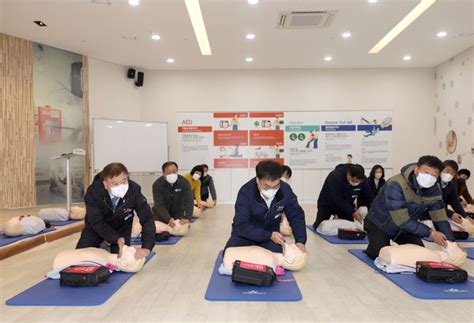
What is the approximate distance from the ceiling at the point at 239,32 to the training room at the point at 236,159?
49 millimetres

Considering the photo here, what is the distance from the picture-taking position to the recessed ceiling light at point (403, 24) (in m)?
5.39

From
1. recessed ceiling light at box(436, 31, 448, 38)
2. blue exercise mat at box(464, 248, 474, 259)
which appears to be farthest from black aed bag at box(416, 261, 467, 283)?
recessed ceiling light at box(436, 31, 448, 38)

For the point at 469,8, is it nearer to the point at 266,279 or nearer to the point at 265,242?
the point at 265,242

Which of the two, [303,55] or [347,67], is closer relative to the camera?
[303,55]

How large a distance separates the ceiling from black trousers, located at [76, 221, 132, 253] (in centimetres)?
338

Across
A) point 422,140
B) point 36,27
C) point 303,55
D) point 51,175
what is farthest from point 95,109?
point 422,140

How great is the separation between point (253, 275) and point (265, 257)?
31 centimetres

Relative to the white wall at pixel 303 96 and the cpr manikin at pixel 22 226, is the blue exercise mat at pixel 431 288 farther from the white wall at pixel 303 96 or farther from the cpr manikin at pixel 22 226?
the white wall at pixel 303 96

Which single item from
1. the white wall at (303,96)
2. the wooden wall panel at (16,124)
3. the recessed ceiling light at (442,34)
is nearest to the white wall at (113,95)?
the white wall at (303,96)

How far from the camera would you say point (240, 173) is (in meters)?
9.20

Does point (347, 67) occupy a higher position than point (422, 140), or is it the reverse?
point (347, 67)

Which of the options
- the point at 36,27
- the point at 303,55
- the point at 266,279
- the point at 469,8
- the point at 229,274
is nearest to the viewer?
the point at 266,279

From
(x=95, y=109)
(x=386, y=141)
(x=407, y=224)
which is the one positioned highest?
(x=95, y=109)

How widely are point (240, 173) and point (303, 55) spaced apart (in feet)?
10.1
